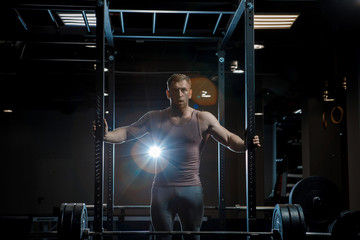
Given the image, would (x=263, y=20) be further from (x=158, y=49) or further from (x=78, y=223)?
(x=158, y=49)

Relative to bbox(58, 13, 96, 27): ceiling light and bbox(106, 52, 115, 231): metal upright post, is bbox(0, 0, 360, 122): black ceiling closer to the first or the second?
bbox(58, 13, 96, 27): ceiling light

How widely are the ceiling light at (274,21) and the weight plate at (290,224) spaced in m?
1.83

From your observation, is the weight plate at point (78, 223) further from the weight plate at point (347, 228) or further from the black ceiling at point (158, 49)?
the weight plate at point (347, 228)

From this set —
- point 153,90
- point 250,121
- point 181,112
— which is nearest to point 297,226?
point 250,121

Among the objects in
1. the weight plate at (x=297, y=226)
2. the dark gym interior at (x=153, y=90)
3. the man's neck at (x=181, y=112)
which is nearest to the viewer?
the weight plate at (x=297, y=226)

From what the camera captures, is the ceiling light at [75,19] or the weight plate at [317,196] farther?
the weight plate at [317,196]

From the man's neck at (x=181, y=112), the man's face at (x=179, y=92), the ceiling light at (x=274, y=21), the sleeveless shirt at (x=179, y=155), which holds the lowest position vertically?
the sleeveless shirt at (x=179, y=155)

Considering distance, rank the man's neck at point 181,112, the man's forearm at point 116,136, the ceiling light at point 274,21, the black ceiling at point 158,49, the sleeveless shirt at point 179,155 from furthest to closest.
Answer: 1. the ceiling light at point 274,21
2. the black ceiling at point 158,49
3. the man's neck at point 181,112
4. the sleeveless shirt at point 179,155
5. the man's forearm at point 116,136

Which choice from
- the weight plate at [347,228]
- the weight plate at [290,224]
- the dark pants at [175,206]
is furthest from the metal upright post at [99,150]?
the weight plate at [347,228]

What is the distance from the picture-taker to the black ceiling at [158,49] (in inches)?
131

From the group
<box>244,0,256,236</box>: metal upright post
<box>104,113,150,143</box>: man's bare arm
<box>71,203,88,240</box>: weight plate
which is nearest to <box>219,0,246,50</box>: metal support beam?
<box>244,0,256,236</box>: metal upright post

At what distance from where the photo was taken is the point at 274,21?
3783 mm

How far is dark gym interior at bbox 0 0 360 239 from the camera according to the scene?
3.95 metres

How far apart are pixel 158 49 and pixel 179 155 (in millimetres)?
4626
